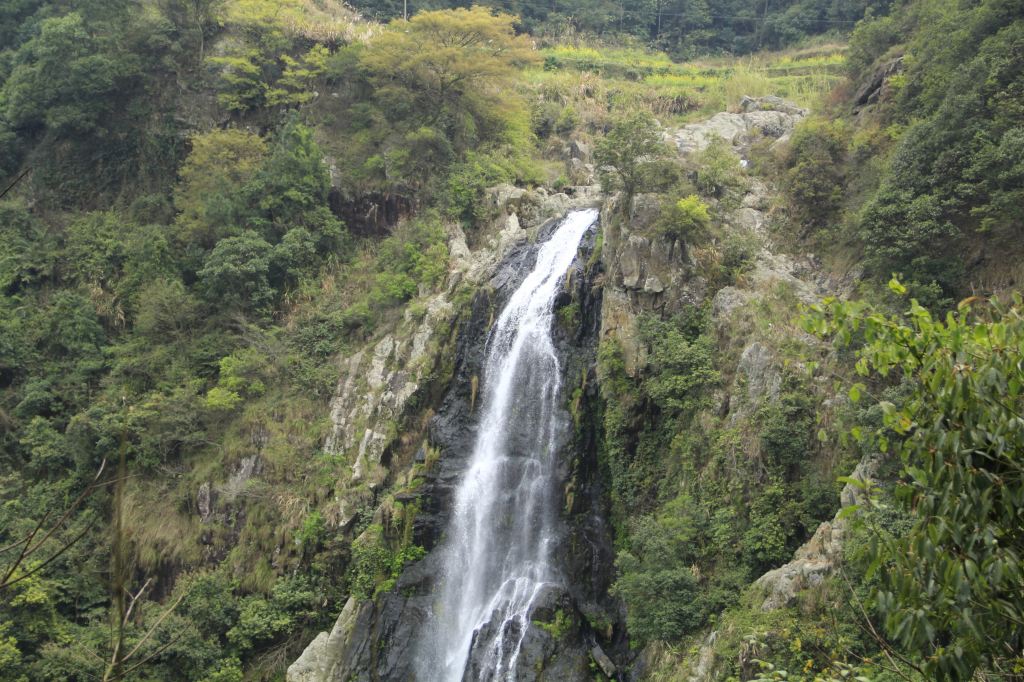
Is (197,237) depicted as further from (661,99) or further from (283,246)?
(661,99)

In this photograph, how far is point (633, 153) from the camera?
1706cm

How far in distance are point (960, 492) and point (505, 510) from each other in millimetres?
12238

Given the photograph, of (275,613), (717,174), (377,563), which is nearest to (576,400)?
(377,563)

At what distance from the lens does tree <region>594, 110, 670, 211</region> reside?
16870mm

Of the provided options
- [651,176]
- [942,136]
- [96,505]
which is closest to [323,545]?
[96,505]

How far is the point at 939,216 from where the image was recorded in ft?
41.7

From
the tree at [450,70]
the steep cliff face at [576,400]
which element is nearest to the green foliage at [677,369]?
the steep cliff face at [576,400]

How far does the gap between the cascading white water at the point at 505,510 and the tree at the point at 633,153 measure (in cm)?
267

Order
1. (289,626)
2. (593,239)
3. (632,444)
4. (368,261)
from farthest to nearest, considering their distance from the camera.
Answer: (368,261), (593,239), (289,626), (632,444)

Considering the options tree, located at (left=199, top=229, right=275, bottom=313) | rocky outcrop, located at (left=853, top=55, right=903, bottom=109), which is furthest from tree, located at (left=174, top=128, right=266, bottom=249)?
rocky outcrop, located at (left=853, top=55, right=903, bottom=109)

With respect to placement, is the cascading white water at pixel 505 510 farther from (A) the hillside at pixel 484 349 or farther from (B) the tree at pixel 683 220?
(B) the tree at pixel 683 220

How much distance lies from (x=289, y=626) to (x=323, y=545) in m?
1.88

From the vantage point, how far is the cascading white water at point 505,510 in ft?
44.7

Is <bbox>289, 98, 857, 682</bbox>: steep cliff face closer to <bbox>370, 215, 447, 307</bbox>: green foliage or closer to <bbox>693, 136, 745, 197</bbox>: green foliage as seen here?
<bbox>693, 136, 745, 197</bbox>: green foliage
